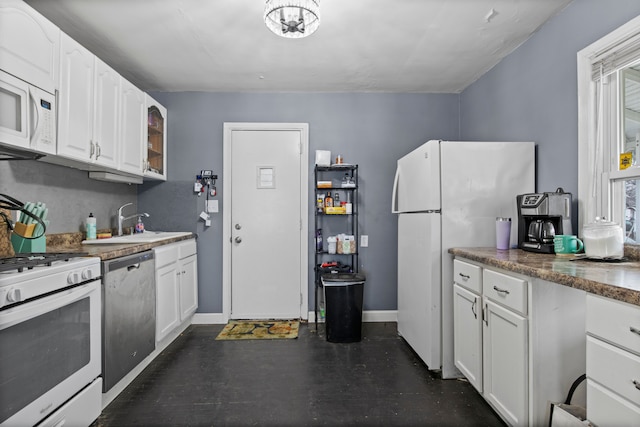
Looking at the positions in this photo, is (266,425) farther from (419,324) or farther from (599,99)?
(599,99)

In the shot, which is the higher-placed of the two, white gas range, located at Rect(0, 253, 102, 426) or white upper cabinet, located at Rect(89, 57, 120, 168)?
white upper cabinet, located at Rect(89, 57, 120, 168)

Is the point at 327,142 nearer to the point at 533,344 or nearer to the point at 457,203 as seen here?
the point at 457,203

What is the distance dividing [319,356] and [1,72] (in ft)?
8.57

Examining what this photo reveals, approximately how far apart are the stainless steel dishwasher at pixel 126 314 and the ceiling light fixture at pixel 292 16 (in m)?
1.70

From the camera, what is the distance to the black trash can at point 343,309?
299 centimetres

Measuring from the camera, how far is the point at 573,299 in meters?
1.53

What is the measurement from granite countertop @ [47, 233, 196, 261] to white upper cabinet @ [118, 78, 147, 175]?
2.09 ft

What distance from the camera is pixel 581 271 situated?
133 cm

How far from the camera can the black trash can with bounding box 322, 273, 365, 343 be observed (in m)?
2.99

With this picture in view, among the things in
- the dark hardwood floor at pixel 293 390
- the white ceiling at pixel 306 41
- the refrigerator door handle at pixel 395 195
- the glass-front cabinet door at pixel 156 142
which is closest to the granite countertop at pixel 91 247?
the glass-front cabinet door at pixel 156 142

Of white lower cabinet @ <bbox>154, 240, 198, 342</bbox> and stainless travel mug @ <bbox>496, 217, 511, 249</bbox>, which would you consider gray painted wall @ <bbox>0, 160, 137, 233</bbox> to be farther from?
stainless travel mug @ <bbox>496, 217, 511, 249</bbox>

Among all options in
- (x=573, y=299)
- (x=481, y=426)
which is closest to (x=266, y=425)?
(x=481, y=426)

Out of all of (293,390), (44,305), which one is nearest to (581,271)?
(293,390)

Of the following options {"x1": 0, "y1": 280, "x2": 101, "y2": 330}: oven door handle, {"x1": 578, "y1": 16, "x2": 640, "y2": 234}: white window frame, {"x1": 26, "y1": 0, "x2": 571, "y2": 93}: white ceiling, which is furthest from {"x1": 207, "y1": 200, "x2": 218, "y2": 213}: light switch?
{"x1": 578, "y1": 16, "x2": 640, "y2": 234}: white window frame
